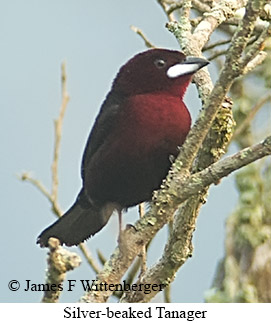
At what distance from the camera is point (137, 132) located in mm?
2740

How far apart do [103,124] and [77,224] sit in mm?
447

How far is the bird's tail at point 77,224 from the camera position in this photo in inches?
123

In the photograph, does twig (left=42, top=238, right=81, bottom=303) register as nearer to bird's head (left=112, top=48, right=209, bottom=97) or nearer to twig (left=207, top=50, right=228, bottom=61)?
bird's head (left=112, top=48, right=209, bottom=97)

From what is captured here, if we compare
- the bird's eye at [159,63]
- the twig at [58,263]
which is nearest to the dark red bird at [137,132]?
the bird's eye at [159,63]

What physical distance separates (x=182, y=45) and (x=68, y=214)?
30.0 inches

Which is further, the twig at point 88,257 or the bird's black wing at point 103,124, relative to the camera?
the twig at point 88,257

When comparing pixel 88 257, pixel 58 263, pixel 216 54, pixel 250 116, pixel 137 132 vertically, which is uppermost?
pixel 216 54

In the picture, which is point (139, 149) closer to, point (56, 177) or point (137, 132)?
point (137, 132)

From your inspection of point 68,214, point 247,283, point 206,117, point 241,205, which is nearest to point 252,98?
point 241,205

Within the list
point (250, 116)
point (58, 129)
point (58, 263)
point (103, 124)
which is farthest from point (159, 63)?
point (58, 263)

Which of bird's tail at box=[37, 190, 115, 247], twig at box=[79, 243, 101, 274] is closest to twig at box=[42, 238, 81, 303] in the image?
bird's tail at box=[37, 190, 115, 247]

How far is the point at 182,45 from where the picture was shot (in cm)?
307

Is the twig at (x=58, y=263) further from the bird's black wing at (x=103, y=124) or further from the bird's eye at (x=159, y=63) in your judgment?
the bird's eye at (x=159, y=63)

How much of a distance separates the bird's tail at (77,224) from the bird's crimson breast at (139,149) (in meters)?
0.25
